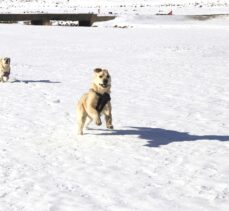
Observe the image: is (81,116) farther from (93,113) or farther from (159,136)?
(159,136)

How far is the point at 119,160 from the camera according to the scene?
767 centimetres

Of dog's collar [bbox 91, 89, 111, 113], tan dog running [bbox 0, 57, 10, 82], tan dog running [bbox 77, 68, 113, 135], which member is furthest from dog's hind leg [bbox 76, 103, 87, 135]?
tan dog running [bbox 0, 57, 10, 82]

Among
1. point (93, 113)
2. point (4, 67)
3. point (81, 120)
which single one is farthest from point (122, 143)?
point (4, 67)

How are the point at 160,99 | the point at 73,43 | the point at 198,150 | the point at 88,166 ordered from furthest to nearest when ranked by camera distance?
the point at 73,43 < the point at 160,99 < the point at 198,150 < the point at 88,166

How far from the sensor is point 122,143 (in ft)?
28.1

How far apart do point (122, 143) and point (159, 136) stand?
95 cm

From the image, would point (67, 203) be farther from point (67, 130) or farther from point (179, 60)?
point (179, 60)

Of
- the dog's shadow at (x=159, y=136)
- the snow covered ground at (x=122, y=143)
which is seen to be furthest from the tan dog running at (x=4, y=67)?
the dog's shadow at (x=159, y=136)

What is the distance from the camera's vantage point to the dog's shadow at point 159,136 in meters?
8.78

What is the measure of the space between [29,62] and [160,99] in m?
10.2

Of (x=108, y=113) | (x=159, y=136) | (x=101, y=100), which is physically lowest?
(x=159, y=136)

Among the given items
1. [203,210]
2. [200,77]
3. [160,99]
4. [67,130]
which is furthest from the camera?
[200,77]

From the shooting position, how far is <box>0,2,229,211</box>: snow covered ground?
6180 millimetres

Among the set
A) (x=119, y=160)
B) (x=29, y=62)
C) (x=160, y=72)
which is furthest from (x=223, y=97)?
(x=29, y=62)
